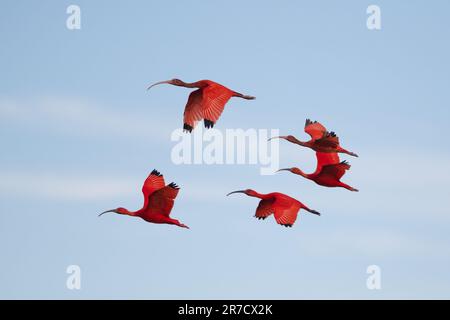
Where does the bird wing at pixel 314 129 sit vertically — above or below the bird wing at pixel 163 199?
above

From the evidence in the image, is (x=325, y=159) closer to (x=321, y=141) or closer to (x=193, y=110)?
(x=321, y=141)

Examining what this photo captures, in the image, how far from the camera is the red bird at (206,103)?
29.9 m

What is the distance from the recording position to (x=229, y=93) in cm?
3005

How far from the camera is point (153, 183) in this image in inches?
1184

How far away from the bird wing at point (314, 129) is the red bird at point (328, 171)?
1.03 metres

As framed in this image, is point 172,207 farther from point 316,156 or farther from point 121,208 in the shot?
point 316,156

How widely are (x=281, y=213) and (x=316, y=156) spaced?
2.32 m

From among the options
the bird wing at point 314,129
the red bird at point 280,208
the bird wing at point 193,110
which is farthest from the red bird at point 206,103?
the bird wing at point 314,129

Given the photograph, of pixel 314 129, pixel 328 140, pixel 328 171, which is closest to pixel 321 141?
pixel 328 140

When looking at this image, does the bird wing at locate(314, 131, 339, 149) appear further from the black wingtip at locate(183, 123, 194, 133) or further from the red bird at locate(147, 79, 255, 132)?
the black wingtip at locate(183, 123, 194, 133)

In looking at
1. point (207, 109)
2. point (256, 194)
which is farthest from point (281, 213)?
point (207, 109)

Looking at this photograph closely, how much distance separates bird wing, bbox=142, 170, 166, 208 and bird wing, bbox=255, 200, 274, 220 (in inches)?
103

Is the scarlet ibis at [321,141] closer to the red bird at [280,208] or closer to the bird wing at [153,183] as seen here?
the red bird at [280,208]

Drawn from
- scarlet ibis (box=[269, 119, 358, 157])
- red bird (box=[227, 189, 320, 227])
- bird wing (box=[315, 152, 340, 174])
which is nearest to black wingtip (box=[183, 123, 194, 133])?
red bird (box=[227, 189, 320, 227])
